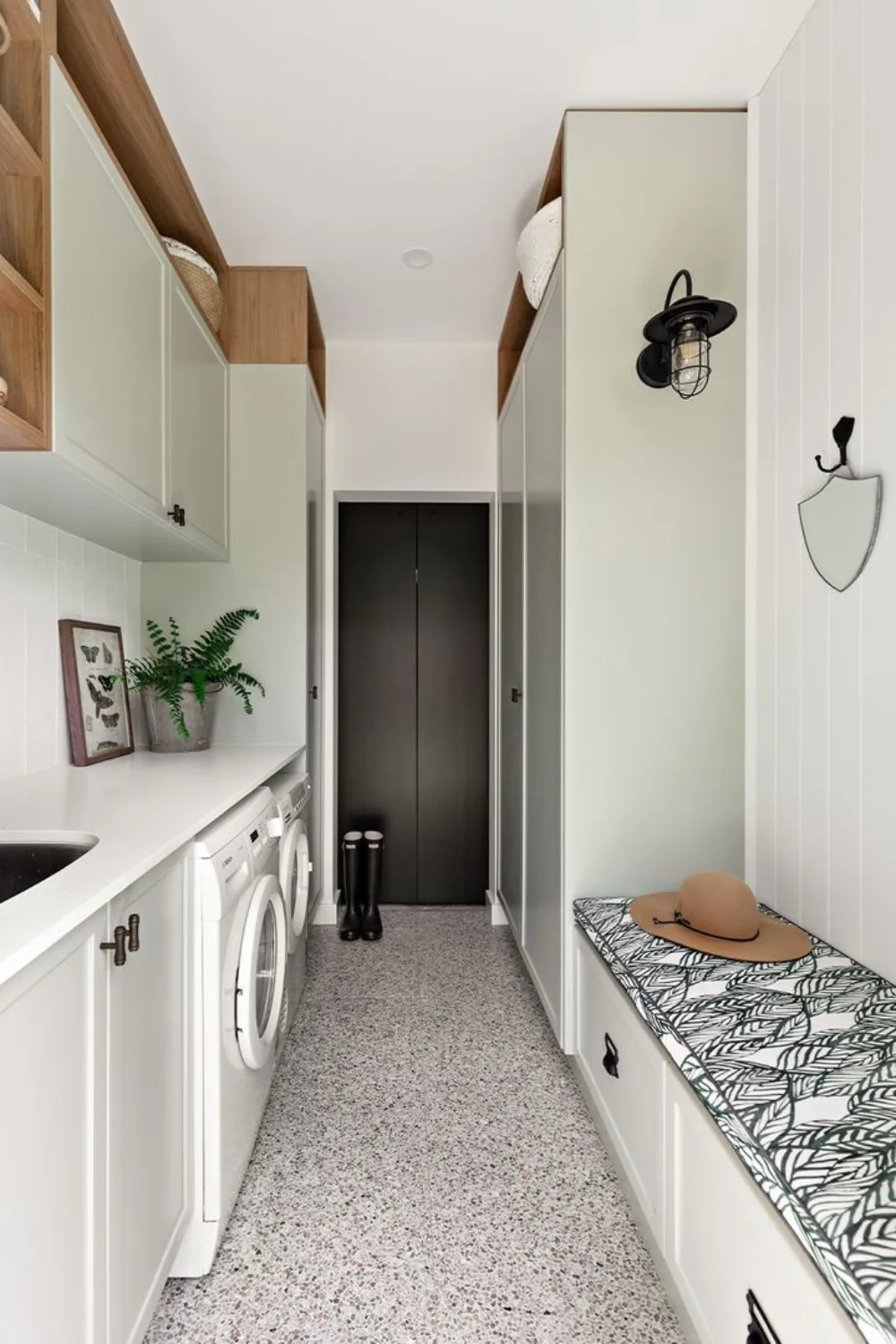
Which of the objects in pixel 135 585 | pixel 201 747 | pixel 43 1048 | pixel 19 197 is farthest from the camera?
pixel 135 585

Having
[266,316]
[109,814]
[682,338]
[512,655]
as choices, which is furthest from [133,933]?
[266,316]

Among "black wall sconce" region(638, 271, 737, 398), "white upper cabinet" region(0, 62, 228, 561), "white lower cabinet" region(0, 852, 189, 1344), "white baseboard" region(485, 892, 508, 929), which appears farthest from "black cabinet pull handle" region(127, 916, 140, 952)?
"white baseboard" region(485, 892, 508, 929)

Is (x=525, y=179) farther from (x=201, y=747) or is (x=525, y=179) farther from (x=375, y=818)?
(x=375, y=818)

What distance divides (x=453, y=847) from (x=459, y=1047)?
1369mm

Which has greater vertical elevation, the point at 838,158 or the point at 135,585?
the point at 838,158

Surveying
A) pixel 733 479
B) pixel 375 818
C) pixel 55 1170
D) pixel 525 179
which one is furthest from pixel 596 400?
pixel 375 818

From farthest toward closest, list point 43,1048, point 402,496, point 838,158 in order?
point 402,496 < point 838,158 < point 43,1048

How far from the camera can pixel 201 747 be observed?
7.69 ft

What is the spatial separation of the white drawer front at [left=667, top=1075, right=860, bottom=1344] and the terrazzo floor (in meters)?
0.22

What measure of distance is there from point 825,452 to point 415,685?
7.35 feet

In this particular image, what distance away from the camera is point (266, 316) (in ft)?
8.59

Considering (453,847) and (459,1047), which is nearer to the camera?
(459,1047)

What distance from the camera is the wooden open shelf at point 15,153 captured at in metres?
1.15

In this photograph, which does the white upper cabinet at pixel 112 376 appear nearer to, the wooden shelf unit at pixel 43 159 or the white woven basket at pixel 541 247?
the wooden shelf unit at pixel 43 159
